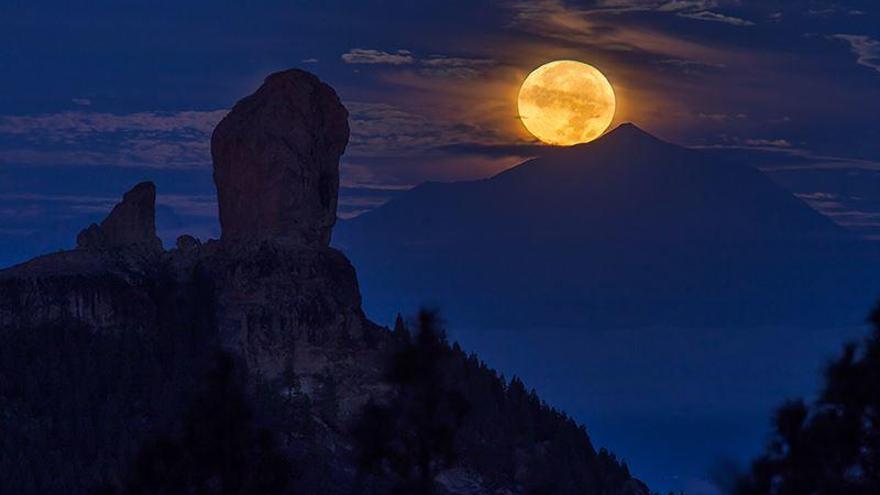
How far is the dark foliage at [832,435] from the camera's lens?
5350 centimetres

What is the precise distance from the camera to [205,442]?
228 ft

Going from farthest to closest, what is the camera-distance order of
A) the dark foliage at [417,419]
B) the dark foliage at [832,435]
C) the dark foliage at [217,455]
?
the dark foliage at [217,455], the dark foliage at [417,419], the dark foliage at [832,435]

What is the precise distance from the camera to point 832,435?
5384 cm

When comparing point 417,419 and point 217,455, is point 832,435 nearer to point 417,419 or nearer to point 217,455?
point 417,419

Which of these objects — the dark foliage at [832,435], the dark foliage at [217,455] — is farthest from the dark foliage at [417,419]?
the dark foliage at [832,435]

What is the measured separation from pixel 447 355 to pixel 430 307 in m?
2.43

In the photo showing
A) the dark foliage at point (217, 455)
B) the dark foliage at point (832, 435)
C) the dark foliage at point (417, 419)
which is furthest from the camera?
the dark foliage at point (217, 455)

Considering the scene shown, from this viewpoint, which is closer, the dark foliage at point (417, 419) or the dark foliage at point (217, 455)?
the dark foliage at point (417, 419)

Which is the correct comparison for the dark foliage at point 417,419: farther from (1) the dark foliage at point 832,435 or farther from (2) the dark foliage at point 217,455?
(1) the dark foliage at point 832,435

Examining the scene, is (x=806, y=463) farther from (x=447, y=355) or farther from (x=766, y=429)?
(x=447, y=355)

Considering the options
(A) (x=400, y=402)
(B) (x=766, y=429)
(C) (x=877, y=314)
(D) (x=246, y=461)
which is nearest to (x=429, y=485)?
(A) (x=400, y=402)

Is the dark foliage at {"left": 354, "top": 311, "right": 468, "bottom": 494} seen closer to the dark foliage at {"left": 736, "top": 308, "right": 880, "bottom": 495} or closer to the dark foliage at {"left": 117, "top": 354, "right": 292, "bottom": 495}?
the dark foliage at {"left": 117, "top": 354, "right": 292, "bottom": 495}

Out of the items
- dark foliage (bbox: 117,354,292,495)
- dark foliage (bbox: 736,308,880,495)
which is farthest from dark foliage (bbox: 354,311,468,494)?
dark foliage (bbox: 736,308,880,495)

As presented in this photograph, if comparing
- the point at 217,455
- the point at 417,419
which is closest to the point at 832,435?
the point at 417,419
